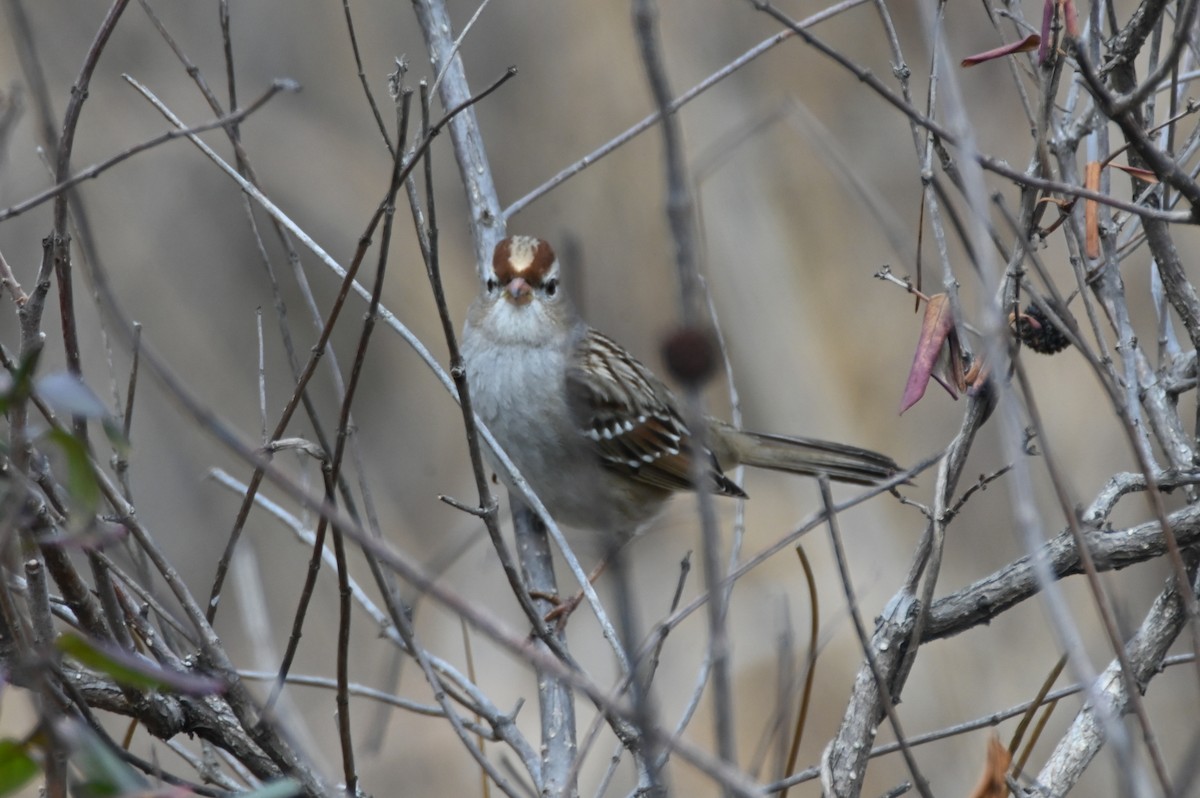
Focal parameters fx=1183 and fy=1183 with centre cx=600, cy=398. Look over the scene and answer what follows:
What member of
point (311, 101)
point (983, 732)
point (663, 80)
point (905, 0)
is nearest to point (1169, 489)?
point (663, 80)

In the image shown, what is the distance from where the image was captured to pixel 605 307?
5.16 m

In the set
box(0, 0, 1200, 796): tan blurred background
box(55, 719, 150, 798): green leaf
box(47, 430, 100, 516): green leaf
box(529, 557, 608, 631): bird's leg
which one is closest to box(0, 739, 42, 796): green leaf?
box(55, 719, 150, 798): green leaf

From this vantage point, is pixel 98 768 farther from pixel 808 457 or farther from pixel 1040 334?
pixel 808 457

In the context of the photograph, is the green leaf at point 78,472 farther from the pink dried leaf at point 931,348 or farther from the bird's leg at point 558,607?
the bird's leg at point 558,607

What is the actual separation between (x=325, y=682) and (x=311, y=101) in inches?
147

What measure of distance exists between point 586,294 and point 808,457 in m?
1.43

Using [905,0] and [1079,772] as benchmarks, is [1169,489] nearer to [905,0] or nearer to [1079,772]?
[1079,772]

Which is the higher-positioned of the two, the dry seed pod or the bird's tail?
the bird's tail

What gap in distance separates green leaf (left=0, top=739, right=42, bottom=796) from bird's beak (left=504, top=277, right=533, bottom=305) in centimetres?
231

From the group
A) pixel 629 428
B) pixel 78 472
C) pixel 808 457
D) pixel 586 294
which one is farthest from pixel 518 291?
pixel 78 472

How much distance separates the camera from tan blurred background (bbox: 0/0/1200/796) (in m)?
4.87

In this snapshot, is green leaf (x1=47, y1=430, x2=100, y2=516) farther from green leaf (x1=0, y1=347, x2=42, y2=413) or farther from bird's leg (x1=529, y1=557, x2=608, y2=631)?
bird's leg (x1=529, y1=557, x2=608, y2=631)

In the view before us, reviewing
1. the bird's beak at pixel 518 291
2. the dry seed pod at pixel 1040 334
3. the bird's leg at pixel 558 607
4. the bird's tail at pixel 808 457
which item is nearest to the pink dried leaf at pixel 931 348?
the dry seed pod at pixel 1040 334

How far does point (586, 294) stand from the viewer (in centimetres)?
479
